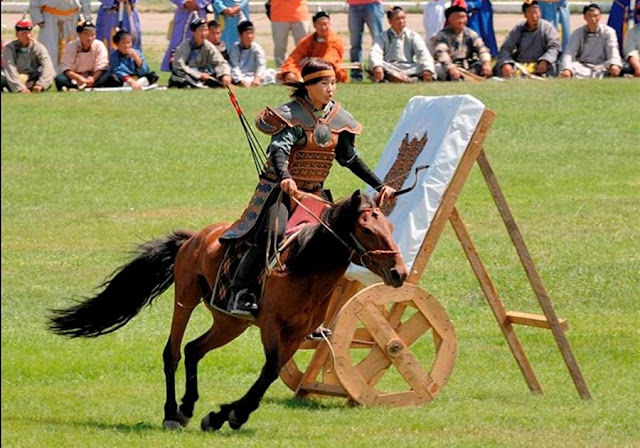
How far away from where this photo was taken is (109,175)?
19.8 m

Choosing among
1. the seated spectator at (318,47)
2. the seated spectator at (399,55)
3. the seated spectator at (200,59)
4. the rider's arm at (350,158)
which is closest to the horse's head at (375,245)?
the rider's arm at (350,158)

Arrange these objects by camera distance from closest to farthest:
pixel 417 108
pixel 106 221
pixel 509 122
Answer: pixel 417 108 < pixel 106 221 < pixel 509 122

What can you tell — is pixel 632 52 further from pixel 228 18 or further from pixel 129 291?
pixel 129 291

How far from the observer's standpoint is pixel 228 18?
24406mm

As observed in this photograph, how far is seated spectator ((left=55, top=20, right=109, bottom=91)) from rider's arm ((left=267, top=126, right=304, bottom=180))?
13.6m

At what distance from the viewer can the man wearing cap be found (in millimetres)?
22297

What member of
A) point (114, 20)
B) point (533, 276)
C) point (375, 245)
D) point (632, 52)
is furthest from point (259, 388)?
point (114, 20)

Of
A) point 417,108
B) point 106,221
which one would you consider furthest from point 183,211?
point 417,108

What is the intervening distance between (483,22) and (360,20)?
196 centimetres

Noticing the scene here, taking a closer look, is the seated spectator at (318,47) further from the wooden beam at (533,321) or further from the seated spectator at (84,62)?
the wooden beam at (533,321)

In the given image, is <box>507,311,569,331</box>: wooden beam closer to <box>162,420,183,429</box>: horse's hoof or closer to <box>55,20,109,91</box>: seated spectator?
<box>162,420,183,429</box>: horse's hoof

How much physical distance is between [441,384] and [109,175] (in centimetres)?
1034

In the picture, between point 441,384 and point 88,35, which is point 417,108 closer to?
point 441,384

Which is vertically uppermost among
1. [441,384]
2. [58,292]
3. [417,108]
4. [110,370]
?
[417,108]
